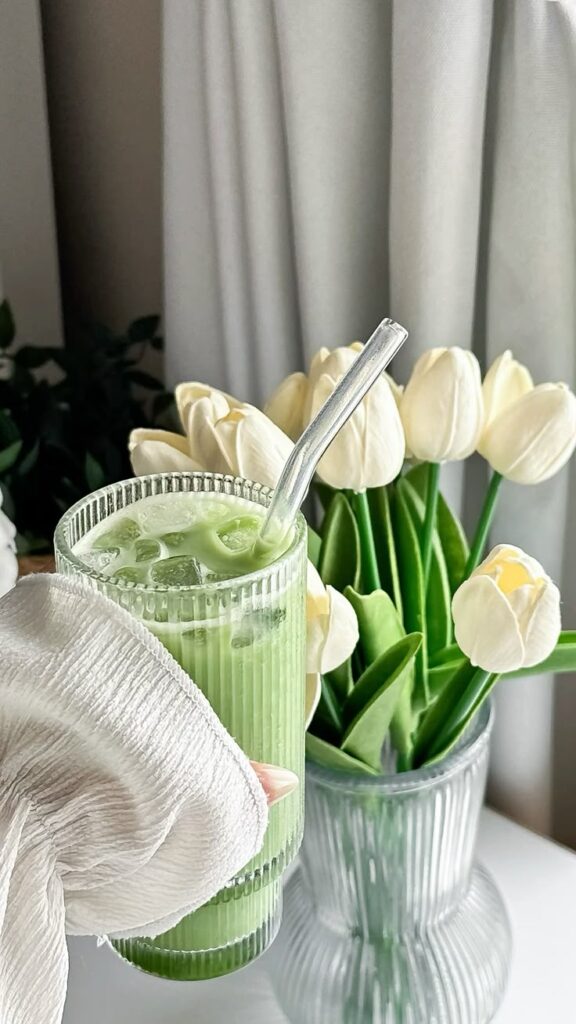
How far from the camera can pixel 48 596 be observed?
0.45 m

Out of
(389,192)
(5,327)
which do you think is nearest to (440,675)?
(389,192)

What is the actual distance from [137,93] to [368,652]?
0.57 m

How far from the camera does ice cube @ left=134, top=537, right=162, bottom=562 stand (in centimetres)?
50

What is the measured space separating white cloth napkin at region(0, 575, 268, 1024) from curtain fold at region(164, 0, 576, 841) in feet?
1.32

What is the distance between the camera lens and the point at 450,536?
0.75 m

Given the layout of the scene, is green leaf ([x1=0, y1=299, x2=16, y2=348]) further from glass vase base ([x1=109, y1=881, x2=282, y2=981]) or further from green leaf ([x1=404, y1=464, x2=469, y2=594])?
glass vase base ([x1=109, y1=881, x2=282, y2=981])

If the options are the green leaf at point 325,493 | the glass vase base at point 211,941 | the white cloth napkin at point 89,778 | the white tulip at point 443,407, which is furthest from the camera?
the green leaf at point 325,493

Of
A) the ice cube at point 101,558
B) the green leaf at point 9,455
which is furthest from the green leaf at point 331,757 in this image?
the green leaf at point 9,455

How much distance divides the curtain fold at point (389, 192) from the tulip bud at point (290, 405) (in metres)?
0.11

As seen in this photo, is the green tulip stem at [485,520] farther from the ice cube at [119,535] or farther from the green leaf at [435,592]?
the ice cube at [119,535]

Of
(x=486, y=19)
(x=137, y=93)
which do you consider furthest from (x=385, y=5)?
(x=137, y=93)

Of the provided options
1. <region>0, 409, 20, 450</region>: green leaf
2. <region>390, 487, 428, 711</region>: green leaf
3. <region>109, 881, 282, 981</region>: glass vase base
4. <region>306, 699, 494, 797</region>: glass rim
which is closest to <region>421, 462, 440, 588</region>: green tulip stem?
<region>390, 487, 428, 711</region>: green leaf

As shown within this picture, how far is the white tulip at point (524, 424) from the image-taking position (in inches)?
25.9

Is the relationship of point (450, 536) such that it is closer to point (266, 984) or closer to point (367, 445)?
point (367, 445)
